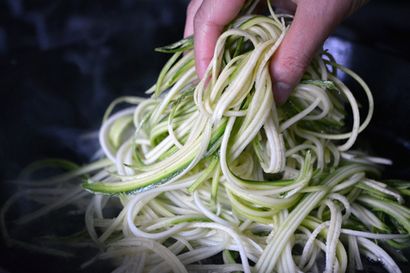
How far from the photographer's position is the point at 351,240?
3.36ft

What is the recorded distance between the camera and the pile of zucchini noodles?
0.95 m

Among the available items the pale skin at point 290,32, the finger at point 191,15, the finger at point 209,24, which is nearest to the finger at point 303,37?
the pale skin at point 290,32

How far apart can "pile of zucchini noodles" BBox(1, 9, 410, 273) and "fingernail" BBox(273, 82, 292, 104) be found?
29 mm

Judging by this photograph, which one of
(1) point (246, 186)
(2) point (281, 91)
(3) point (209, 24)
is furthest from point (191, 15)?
(1) point (246, 186)

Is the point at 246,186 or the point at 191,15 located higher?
the point at 191,15

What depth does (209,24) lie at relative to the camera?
981 mm

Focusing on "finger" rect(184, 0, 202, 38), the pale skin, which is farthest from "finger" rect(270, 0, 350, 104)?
"finger" rect(184, 0, 202, 38)

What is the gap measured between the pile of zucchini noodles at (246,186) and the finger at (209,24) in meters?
0.03

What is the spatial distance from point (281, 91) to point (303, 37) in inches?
4.7

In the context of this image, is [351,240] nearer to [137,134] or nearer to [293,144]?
[293,144]

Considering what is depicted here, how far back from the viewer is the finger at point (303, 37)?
875 millimetres

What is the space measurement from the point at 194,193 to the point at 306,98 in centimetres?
30

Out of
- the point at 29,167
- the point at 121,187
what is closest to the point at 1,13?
the point at 29,167

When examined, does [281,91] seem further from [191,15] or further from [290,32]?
[191,15]
